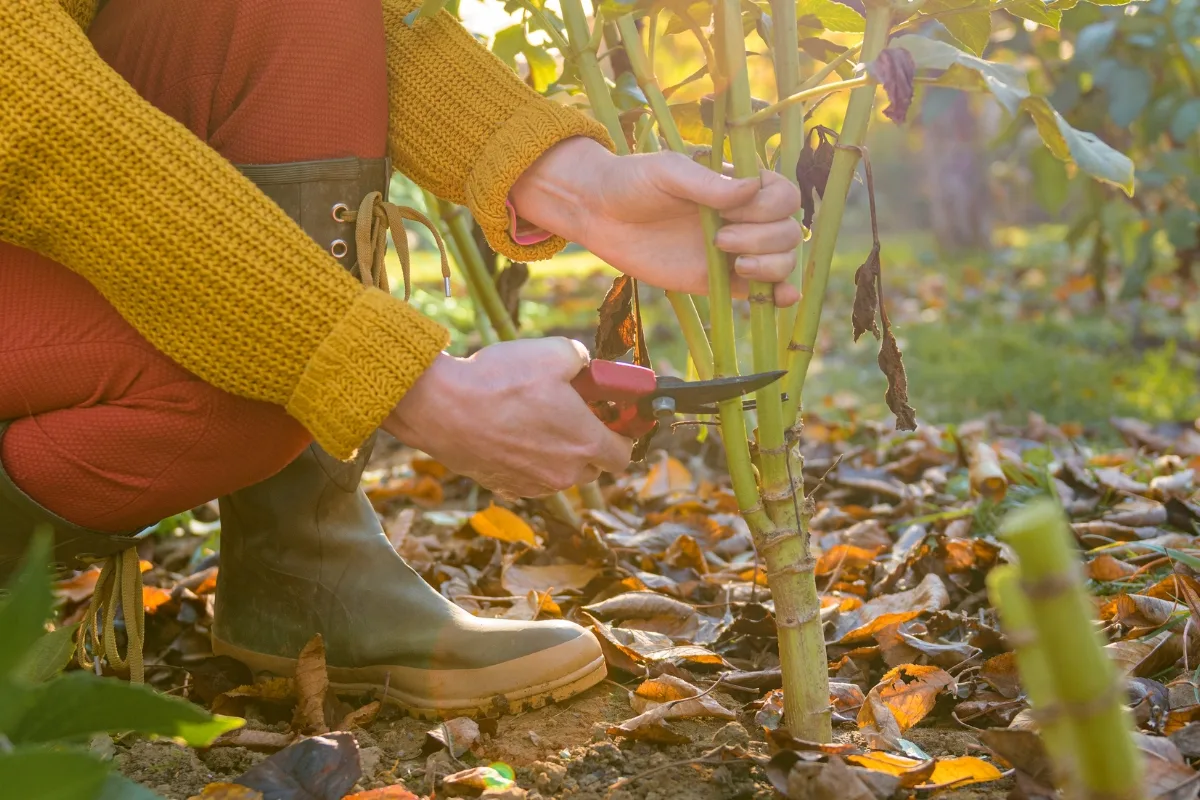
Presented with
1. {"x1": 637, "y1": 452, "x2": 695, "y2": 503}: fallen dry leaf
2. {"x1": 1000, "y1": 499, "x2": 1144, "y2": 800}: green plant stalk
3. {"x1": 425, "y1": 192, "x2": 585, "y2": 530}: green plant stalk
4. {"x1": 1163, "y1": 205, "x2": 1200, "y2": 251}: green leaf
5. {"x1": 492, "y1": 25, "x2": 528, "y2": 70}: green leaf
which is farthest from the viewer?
{"x1": 1163, "y1": 205, "x2": 1200, "y2": 251}: green leaf

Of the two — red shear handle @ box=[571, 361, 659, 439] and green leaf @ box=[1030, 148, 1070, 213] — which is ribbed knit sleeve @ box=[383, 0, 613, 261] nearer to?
red shear handle @ box=[571, 361, 659, 439]

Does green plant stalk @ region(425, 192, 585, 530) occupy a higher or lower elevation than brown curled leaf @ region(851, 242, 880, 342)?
higher

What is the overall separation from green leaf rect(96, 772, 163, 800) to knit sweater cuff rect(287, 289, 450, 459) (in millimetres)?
393

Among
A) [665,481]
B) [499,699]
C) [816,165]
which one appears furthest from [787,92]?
[665,481]

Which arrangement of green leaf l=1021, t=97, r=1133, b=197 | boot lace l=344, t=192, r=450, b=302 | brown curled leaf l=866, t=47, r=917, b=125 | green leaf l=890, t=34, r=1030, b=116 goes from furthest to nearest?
boot lace l=344, t=192, r=450, b=302 → green leaf l=1021, t=97, r=1133, b=197 → green leaf l=890, t=34, r=1030, b=116 → brown curled leaf l=866, t=47, r=917, b=125

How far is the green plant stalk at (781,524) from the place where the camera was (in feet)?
3.53

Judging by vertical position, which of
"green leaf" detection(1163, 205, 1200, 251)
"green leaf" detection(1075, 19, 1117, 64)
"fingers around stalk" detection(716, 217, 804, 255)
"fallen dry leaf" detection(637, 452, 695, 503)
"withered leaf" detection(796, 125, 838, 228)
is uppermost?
"green leaf" detection(1075, 19, 1117, 64)

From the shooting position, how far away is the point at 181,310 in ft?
3.46

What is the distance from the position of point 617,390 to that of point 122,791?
56 centimetres

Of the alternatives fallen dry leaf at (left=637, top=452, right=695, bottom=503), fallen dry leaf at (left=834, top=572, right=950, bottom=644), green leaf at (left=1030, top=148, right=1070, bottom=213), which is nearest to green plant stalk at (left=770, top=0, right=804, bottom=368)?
fallen dry leaf at (left=834, top=572, right=950, bottom=644)

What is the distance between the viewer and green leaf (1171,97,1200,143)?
286 cm

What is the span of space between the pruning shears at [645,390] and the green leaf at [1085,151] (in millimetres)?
417

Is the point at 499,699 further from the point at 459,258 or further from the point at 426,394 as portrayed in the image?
the point at 459,258

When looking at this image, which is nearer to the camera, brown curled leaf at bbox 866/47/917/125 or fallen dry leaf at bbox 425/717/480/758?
brown curled leaf at bbox 866/47/917/125
